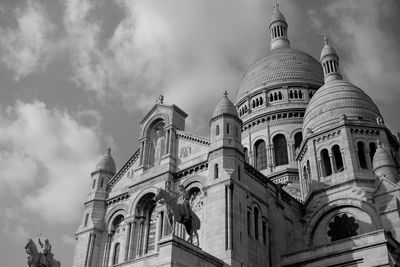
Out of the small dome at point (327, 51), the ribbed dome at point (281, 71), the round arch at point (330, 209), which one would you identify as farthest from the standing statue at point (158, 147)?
the ribbed dome at point (281, 71)

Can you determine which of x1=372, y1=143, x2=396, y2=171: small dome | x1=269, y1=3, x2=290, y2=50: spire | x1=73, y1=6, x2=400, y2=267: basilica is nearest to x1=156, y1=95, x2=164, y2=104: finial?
x1=73, y1=6, x2=400, y2=267: basilica

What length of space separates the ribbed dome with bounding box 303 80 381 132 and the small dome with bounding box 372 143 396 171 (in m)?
4.73

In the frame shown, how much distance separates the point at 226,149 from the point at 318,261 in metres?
8.84

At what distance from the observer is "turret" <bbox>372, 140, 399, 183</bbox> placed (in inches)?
1369

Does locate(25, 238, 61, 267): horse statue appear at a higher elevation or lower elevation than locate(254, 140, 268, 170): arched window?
lower

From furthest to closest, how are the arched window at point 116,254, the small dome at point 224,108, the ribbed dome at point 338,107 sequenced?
1. the ribbed dome at point 338,107
2. the arched window at point 116,254
3. the small dome at point 224,108

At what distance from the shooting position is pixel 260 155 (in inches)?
2076

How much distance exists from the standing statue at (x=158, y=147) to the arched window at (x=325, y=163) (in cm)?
1305

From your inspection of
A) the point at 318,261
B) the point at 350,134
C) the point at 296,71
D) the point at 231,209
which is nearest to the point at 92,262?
the point at 231,209

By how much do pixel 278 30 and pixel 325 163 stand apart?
33.0 m

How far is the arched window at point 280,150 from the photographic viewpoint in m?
50.9

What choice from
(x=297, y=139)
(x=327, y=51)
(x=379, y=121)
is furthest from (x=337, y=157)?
(x=327, y=51)

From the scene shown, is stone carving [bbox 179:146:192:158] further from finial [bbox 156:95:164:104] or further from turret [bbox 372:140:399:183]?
turret [bbox 372:140:399:183]

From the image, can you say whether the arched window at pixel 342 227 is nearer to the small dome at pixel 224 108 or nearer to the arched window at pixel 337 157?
the arched window at pixel 337 157
